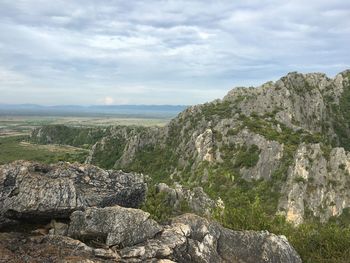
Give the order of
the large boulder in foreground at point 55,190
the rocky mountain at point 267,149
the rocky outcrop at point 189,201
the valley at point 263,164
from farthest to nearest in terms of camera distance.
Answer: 1. the rocky mountain at point 267,149
2. the rocky outcrop at point 189,201
3. the valley at point 263,164
4. the large boulder in foreground at point 55,190

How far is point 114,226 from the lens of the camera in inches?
880

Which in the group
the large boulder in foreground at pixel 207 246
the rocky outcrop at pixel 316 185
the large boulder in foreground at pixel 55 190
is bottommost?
the rocky outcrop at pixel 316 185

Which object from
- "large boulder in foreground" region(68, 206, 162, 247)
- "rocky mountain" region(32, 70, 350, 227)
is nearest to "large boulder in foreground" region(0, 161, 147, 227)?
"large boulder in foreground" region(68, 206, 162, 247)

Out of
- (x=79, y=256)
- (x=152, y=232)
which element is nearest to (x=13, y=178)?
(x=79, y=256)

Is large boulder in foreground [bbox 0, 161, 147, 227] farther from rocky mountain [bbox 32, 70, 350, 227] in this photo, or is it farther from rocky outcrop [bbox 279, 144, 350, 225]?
rocky outcrop [bbox 279, 144, 350, 225]

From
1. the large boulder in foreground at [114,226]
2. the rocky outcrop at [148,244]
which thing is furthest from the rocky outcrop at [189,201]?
the large boulder in foreground at [114,226]

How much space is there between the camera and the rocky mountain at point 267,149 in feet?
229

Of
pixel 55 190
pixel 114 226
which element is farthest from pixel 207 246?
pixel 55 190

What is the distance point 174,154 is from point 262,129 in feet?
77.4

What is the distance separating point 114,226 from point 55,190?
14.2 feet

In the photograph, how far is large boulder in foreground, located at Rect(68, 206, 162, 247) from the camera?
2198cm

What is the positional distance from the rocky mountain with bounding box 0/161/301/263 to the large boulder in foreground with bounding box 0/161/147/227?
0.05 m

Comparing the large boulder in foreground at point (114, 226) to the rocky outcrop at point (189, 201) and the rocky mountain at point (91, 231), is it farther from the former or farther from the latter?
the rocky outcrop at point (189, 201)

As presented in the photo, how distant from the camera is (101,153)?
139000mm
